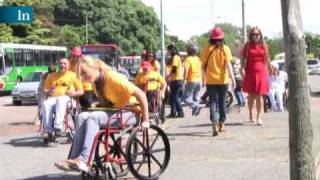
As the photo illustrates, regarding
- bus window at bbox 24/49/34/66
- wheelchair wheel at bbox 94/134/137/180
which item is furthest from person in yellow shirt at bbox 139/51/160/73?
bus window at bbox 24/49/34/66

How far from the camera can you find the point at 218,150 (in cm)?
1009

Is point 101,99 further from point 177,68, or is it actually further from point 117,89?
point 177,68

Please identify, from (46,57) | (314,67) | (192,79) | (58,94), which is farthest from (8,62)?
(314,67)

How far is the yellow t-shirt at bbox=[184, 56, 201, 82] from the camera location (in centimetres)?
1634

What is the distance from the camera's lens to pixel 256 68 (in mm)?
12797

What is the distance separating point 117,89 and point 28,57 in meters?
34.5

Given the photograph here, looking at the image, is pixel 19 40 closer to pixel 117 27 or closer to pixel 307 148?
pixel 117 27

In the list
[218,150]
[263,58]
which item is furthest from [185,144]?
[263,58]

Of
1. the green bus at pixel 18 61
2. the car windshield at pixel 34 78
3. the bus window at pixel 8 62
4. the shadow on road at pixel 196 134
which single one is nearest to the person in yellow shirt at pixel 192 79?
the shadow on road at pixel 196 134

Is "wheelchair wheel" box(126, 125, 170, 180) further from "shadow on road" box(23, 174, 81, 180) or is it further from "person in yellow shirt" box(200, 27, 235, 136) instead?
"person in yellow shirt" box(200, 27, 235, 136)

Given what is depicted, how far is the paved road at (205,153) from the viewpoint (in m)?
8.45

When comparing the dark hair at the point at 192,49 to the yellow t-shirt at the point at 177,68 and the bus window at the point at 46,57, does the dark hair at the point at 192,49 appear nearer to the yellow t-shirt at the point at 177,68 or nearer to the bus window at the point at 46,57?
the yellow t-shirt at the point at 177,68

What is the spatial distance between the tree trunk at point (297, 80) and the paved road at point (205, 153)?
2.84 metres

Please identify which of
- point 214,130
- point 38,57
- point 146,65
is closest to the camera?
point 214,130
